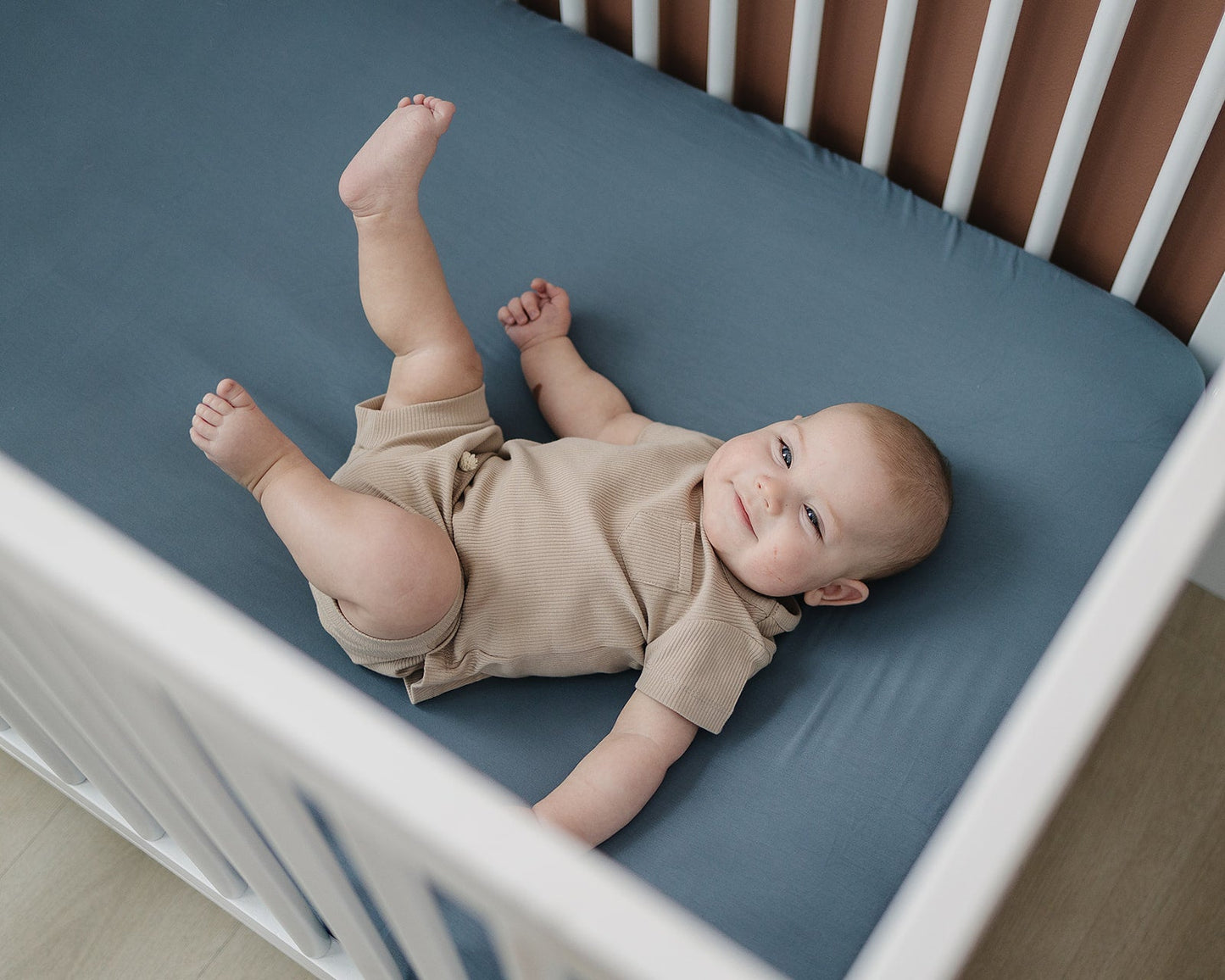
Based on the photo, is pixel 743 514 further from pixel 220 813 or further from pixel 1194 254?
pixel 1194 254

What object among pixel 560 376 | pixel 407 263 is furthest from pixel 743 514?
pixel 407 263

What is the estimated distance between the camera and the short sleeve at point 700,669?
89cm

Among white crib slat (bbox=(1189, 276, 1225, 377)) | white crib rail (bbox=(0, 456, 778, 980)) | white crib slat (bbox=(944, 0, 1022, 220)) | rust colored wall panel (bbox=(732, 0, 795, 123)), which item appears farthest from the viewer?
rust colored wall panel (bbox=(732, 0, 795, 123))

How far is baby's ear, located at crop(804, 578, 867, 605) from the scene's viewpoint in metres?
0.96

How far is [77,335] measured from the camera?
111 centimetres

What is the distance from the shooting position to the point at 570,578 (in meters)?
0.94

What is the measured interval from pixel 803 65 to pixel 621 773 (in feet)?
2.40

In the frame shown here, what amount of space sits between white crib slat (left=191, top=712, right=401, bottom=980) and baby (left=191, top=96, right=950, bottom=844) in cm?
17

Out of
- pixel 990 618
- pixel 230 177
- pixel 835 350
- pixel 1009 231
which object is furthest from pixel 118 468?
pixel 1009 231

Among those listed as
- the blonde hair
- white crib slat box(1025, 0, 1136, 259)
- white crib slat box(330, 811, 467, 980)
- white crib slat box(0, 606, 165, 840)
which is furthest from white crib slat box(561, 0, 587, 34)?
white crib slat box(330, 811, 467, 980)

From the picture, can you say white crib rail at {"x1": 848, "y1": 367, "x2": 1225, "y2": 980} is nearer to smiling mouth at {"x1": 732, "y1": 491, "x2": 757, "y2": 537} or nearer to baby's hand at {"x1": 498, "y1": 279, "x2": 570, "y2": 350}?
smiling mouth at {"x1": 732, "y1": 491, "x2": 757, "y2": 537}

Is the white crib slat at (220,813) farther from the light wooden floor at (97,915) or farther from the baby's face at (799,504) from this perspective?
the baby's face at (799,504)

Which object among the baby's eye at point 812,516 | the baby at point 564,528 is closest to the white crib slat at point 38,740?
the baby at point 564,528

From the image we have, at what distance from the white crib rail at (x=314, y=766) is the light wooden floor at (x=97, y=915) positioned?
0.57 m
